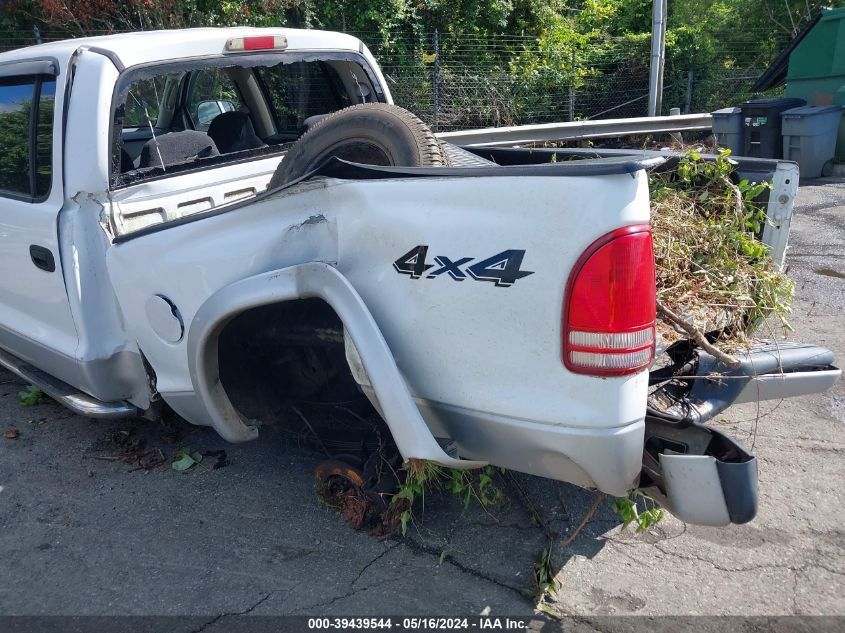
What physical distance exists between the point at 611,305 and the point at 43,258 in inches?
111

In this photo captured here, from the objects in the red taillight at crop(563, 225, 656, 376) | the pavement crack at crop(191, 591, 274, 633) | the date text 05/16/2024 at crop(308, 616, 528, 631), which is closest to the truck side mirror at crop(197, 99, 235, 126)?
the pavement crack at crop(191, 591, 274, 633)

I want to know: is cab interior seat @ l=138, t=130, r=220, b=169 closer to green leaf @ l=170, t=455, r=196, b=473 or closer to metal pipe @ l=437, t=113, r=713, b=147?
green leaf @ l=170, t=455, r=196, b=473

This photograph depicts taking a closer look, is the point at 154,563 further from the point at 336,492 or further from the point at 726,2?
the point at 726,2

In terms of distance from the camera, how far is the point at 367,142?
11.1 ft

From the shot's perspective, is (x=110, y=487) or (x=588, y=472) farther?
(x=110, y=487)

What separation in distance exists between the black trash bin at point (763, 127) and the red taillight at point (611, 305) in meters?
10.3

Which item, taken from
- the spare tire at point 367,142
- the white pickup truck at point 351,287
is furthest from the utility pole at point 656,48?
the spare tire at point 367,142

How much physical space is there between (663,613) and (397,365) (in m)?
1.37

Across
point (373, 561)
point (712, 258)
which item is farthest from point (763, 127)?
point (373, 561)

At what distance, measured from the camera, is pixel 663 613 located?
9.45 ft

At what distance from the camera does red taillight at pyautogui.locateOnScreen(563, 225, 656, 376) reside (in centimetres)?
228

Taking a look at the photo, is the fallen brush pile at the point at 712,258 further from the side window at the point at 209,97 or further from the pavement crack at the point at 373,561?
the side window at the point at 209,97

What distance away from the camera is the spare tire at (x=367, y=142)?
322 centimetres

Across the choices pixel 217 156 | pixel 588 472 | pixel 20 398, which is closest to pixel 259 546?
pixel 588 472
